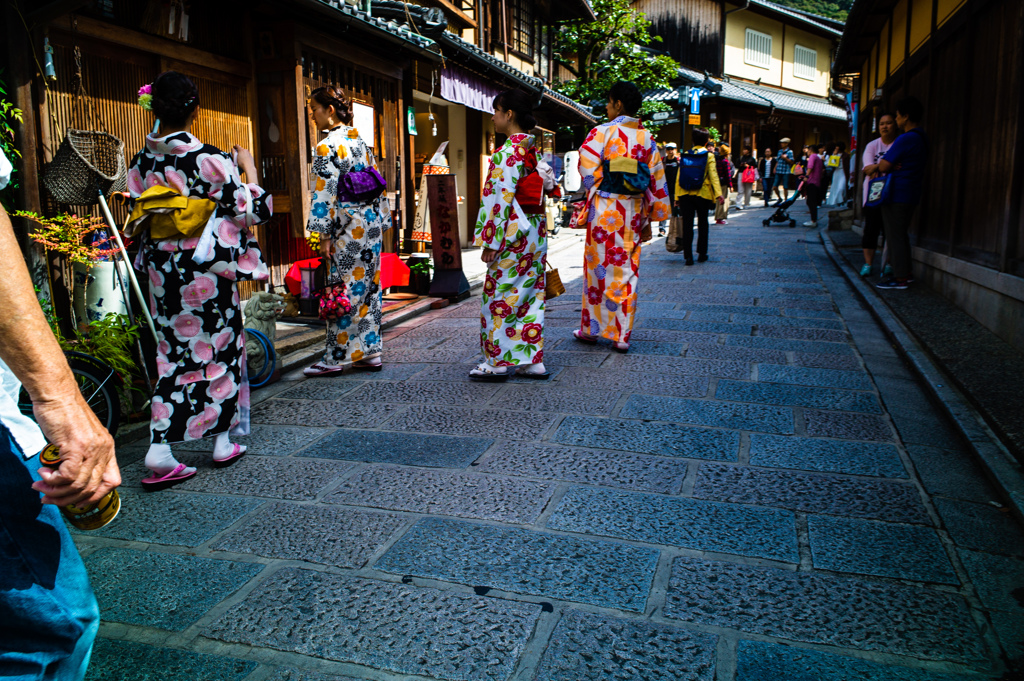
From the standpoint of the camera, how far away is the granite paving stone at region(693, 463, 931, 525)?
3.32 m

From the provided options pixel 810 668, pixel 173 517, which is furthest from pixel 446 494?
pixel 810 668

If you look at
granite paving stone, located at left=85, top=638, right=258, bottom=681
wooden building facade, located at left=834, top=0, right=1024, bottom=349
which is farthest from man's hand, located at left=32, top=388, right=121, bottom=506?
wooden building facade, located at left=834, top=0, right=1024, bottom=349

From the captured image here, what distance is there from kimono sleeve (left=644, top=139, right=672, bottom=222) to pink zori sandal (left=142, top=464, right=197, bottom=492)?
431 cm

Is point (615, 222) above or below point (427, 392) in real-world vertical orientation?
above

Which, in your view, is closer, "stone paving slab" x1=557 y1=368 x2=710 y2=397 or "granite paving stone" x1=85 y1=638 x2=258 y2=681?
"granite paving stone" x1=85 y1=638 x2=258 y2=681

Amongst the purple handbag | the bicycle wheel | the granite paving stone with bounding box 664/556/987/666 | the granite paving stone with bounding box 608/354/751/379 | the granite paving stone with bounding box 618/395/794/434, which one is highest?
the purple handbag

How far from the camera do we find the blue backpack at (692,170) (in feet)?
37.3

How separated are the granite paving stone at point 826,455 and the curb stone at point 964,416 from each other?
40 cm

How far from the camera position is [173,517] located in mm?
3439

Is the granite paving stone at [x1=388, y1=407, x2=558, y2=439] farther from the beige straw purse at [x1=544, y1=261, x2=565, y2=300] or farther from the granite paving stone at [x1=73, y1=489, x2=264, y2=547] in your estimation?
the beige straw purse at [x1=544, y1=261, x2=565, y2=300]

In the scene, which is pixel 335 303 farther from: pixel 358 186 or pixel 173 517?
pixel 173 517

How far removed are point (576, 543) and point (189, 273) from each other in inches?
94.2

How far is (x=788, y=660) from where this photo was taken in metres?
2.27

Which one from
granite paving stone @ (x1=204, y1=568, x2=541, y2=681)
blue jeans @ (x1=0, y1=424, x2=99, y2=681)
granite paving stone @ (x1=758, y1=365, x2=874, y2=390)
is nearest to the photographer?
blue jeans @ (x1=0, y1=424, x2=99, y2=681)
